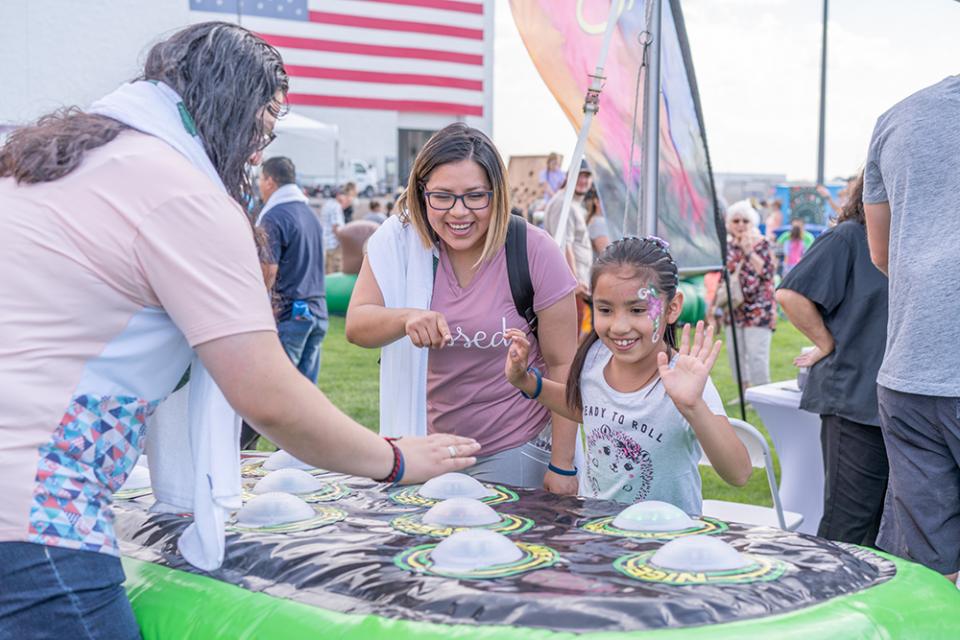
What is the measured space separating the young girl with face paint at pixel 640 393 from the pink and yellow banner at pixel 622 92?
132 cm

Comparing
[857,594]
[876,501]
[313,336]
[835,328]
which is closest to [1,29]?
[313,336]

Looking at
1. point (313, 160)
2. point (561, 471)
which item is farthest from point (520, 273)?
point (313, 160)

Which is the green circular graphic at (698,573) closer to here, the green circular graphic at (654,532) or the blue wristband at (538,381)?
the green circular graphic at (654,532)

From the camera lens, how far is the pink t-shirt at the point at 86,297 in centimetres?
147

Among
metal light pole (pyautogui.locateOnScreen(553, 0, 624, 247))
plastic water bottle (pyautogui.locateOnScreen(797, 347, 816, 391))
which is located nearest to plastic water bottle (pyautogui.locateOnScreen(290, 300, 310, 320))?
metal light pole (pyautogui.locateOnScreen(553, 0, 624, 247))

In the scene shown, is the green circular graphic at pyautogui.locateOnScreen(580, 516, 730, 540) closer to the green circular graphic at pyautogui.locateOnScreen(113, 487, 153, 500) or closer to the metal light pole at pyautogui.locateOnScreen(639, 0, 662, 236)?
the green circular graphic at pyautogui.locateOnScreen(113, 487, 153, 500)

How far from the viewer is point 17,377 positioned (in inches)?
57.7

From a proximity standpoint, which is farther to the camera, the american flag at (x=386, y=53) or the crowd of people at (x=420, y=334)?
the american flag at (x=386, y=53)

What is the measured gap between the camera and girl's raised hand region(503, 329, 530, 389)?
254 centimetres

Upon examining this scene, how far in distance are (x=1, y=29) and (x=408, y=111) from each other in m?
21.4

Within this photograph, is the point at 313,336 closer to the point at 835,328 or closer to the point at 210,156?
the point at 835,328

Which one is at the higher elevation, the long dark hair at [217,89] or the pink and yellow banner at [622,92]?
the pink and yellow banner at [622,92]

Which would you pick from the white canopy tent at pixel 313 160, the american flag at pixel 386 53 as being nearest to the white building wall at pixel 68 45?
the american flag at pixel 386 53

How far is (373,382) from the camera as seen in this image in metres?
8.70
